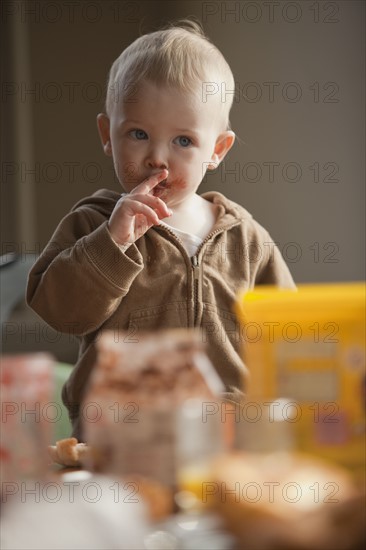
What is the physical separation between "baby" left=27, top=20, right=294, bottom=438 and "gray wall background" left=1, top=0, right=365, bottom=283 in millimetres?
1522

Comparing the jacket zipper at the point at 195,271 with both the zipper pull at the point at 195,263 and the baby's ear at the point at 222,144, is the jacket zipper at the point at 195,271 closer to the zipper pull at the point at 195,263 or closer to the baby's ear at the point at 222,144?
the zipper pull at the point at 195,263

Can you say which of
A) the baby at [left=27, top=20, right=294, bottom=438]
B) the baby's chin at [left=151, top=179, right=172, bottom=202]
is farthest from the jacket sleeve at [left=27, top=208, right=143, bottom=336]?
the baby's chin at [left=151, top=179, right=172, bottom=202]

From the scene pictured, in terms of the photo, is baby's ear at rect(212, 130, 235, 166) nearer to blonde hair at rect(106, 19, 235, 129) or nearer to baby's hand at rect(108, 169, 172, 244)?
blonde hair at rect(106, 19, 235, 129)

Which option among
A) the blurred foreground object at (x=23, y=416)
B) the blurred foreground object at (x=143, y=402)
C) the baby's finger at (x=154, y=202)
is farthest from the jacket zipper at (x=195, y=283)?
the blurred foreground object at (x=23, y=416)

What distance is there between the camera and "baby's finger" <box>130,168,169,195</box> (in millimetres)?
1269

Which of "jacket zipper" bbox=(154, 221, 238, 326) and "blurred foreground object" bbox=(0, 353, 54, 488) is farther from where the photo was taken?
"jacket zipper" bbox=(154, 221, 238, 326)

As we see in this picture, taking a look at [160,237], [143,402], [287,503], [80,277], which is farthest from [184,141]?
[287,503]

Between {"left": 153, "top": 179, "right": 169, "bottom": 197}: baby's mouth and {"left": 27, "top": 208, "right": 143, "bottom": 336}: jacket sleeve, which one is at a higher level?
{"left": 153, "top": 179, "right": 169, "bottom": 197}: baby's mouth

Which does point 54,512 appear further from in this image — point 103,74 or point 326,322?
point 103,74

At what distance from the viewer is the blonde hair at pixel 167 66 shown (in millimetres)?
1368

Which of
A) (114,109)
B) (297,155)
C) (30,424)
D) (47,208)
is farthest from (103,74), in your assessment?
(30,424)

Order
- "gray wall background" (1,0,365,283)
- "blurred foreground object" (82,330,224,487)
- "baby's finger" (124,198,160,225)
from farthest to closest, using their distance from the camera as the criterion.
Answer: "gray wall background" (1,0,365,283) → "baby's finger" (124,198,160,225) → "blurred foreground object" (82,330,224,487)

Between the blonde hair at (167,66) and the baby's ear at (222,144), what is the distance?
10cm

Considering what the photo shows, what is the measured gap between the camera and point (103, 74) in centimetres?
352
